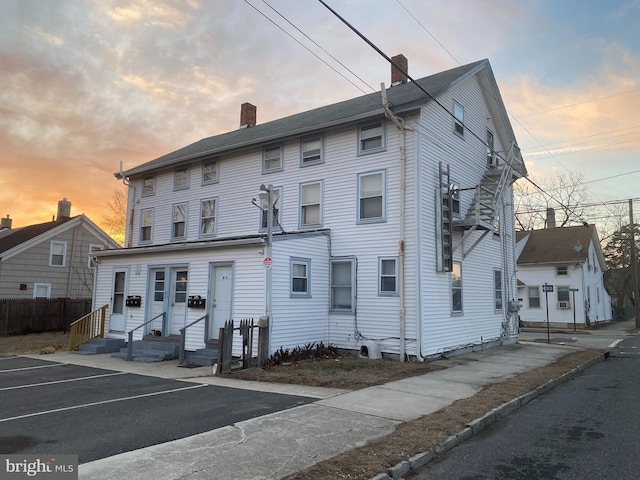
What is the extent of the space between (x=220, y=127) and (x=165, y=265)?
12.9 m

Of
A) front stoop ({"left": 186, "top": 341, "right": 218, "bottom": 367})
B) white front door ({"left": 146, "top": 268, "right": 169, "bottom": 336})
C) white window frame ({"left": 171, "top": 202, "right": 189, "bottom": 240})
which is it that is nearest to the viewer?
front stoop ({"left": 186, "top": 341, "right": 218, "bottom": 367})

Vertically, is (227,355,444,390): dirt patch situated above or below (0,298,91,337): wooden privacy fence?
below

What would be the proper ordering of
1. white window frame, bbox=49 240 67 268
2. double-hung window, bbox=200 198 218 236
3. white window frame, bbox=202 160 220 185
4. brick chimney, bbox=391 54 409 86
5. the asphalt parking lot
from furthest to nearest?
1. white window frame, bbox=49 240 67 268
2. brick chimney, bbox=391 54 409 86
3. white window frame, bbox=202 160 220 185
4. double-hung window, bbox=200 198 218 236
5. the asphalt parking lot

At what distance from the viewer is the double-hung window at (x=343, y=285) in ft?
47.6

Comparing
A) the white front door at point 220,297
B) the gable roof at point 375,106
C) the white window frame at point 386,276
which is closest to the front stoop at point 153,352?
the white front door at point 220,297

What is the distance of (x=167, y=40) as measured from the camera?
13.1m

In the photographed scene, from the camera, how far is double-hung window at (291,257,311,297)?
44.4 feet

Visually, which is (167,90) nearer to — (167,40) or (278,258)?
(167,40)

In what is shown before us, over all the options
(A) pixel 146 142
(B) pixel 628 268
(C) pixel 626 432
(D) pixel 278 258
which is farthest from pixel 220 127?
(B) pixel 628 268

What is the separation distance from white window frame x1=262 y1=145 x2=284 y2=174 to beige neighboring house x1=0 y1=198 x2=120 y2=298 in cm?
1544

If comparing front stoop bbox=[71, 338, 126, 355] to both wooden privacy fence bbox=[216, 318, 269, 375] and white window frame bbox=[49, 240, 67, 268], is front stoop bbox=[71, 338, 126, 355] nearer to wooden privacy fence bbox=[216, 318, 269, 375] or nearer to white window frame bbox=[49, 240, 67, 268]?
wooden privacy fence bbox=[216, 318, 269, 375]

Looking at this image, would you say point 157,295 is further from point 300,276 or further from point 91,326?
point 300,276

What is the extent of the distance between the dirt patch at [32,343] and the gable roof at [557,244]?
2959 centimetres

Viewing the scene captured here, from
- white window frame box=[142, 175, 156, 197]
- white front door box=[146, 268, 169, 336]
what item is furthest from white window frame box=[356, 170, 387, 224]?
white window frame box=[142, 175, 156, 197]
